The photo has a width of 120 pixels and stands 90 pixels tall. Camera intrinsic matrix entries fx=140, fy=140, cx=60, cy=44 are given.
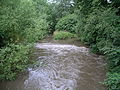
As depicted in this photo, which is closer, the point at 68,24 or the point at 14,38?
the point at 14,38

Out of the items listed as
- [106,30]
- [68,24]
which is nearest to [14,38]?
[106,30]

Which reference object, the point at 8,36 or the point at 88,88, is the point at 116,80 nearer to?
the point at 88,88

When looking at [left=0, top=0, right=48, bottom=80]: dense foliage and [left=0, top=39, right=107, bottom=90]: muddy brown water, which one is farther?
[left=0, top=0, right=48, bottom=80]: dense foliage

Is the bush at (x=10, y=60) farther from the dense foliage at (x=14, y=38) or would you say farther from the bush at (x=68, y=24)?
the bush at (x=68, y=24)

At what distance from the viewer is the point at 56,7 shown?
15.6 meters

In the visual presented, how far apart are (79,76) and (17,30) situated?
93.4 inches

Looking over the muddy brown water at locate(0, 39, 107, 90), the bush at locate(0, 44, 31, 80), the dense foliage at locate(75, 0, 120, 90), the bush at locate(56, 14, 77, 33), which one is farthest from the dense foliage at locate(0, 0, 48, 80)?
the bush at locate(56, 14, 77, 33)

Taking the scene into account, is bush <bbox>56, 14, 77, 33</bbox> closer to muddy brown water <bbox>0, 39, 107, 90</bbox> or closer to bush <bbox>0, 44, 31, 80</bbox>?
muddy brown water <bbox>0, 39, 107, 90</bbox>

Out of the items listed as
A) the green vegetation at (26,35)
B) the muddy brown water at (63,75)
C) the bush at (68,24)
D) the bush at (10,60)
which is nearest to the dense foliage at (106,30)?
the green vegetation at (26,35)

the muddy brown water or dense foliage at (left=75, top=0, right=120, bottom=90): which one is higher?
dense foliage at (left=75, top=0, right=120, bottom=90)

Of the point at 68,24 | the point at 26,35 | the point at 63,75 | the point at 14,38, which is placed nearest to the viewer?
the point at 63,75

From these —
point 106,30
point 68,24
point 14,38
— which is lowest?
point 14,38

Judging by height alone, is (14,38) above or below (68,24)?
below

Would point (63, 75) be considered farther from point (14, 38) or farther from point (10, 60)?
point (14, 38)
